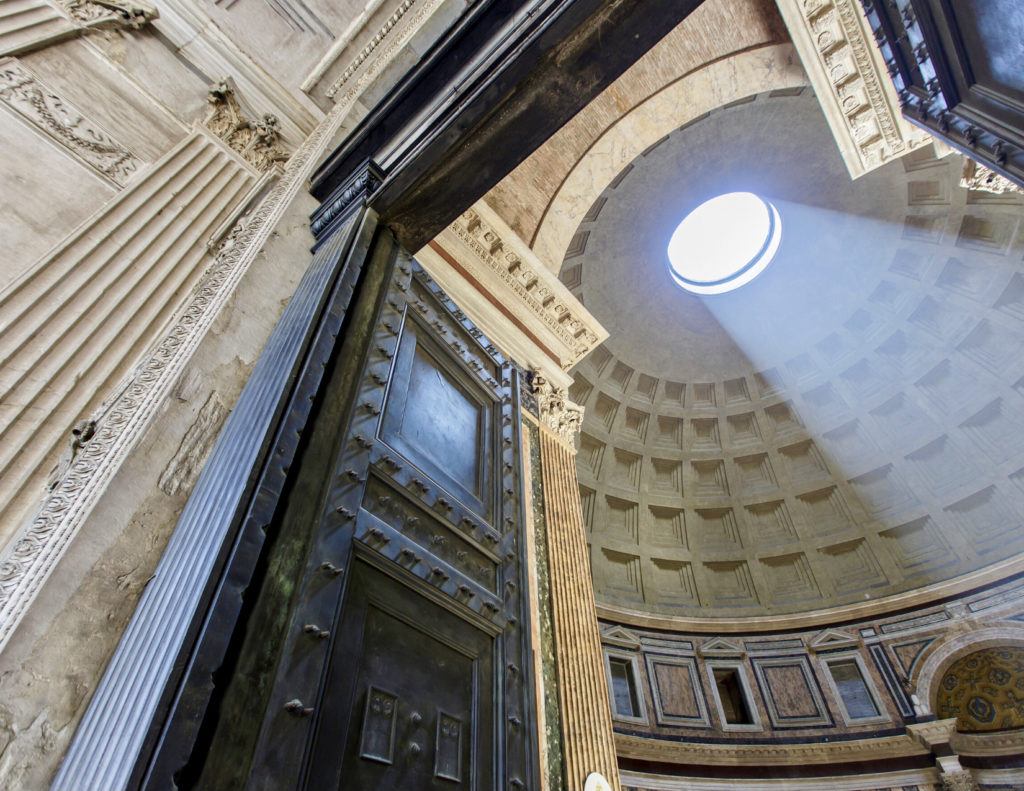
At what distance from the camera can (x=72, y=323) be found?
6.37 ft

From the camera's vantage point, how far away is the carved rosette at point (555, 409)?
4668 millimetres

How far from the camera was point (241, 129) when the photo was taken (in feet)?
11.9

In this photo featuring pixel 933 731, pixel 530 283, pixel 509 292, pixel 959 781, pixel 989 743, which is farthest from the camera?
pixel 933 731

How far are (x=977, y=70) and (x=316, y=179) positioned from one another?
3120mm

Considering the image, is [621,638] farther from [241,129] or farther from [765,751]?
[241,129]

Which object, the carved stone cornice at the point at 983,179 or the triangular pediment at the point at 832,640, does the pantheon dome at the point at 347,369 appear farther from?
the triangular pediment at the point at 832,640

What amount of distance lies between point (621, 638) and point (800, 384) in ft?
22.5

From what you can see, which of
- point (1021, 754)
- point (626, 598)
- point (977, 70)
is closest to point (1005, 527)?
point (1021, 754)

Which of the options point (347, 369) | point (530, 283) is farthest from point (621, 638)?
point (347, 369)

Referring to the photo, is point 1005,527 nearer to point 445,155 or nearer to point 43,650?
point 445,155

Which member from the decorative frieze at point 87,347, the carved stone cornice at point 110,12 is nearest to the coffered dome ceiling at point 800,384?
the carved stone cornice at point 110,12

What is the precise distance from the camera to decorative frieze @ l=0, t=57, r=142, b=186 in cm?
264

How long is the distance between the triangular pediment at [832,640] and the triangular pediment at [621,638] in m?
3.32

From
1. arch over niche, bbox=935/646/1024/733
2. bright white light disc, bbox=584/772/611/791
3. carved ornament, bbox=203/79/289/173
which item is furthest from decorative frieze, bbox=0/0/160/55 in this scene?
arch over niche, bbox=935/646/1024/733
